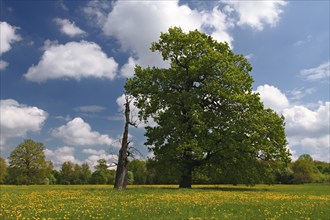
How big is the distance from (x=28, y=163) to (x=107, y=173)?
3037 cm

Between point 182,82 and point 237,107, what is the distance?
23.9ft

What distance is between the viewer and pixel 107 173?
109875 millimetres

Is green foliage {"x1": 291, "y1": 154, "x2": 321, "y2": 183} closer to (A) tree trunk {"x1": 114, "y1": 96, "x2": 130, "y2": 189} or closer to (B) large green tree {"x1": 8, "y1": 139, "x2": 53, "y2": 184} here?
(B) large green tree {"x1": 8, "y1": 139, "x2": 53, "y2": 184}

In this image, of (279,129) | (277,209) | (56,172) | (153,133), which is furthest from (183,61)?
(56,172)

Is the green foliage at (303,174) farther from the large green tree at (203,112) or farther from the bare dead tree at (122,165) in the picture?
the bare dead tree at (122,165)

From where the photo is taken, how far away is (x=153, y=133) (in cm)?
4053

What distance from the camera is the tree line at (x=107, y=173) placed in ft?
136

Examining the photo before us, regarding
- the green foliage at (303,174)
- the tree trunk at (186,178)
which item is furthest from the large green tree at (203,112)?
the green foliage at (303,174)

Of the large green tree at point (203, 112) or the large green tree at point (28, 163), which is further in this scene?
the large green tree at point (28, 163)

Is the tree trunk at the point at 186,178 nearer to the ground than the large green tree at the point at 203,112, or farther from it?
nearer to the ground

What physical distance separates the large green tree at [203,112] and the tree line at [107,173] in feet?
4.36

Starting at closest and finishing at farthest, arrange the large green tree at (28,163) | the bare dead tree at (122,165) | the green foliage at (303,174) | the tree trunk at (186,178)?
1. the bare dead tree at (122,165)
2. the tree trunk at (186,178)
3. the large green tree at (28,163)
4. the green foliage at (303,174)

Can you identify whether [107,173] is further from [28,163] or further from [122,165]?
[122,165]

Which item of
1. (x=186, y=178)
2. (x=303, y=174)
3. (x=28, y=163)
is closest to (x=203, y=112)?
(x=186, y=178)
